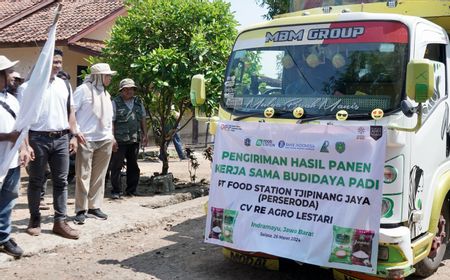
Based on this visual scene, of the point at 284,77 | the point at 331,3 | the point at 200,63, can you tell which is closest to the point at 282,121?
the point at 284,77

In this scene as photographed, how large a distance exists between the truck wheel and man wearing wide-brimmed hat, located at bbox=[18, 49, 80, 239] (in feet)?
11.9

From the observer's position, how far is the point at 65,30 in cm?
1429

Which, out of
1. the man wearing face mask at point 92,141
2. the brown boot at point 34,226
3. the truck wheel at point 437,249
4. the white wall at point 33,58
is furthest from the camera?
the white wall at point 33,58

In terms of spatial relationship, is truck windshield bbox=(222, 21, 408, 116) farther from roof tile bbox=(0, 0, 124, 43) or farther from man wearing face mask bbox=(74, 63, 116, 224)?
roof tile bbox=(0, 0, 124, 43)

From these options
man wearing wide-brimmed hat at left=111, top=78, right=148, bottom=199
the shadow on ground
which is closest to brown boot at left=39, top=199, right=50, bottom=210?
man wearing wide-brimmed hat at left=111, top=78, right=148, bottom=199

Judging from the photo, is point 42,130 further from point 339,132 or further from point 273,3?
point 273,3

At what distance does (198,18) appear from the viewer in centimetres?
846

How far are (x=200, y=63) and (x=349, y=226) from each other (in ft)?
15.2

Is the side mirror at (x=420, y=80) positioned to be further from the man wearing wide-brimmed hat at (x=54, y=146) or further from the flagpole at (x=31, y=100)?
the man wearing wide-brimmed hat at (x=54, y=146)

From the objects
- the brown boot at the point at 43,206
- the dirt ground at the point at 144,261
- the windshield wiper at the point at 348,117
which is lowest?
the dirt ground at the point at 144,261

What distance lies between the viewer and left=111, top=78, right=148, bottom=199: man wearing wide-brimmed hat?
7836mm

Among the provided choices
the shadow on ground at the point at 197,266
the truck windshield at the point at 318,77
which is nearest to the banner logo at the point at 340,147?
the truck windshield at the point at 318,77

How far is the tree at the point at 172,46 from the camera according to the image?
8.06 meters

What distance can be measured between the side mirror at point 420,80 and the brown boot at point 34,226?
414 centimetres
